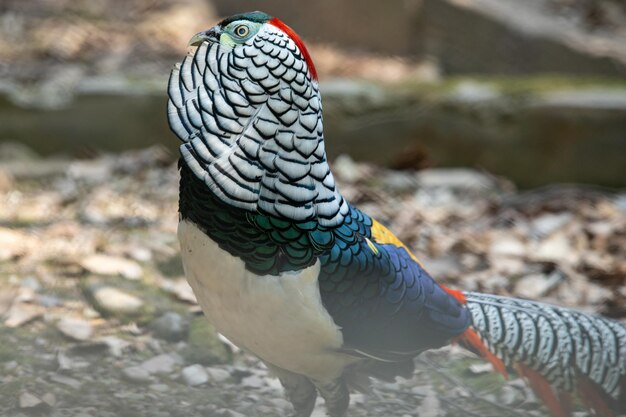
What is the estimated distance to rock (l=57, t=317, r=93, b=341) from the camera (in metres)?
2.88

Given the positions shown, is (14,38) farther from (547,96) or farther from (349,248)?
(349,248)

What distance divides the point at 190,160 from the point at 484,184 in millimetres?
3140

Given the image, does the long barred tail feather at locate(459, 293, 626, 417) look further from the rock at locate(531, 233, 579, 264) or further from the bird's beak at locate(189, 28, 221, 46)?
the rock at locate(531, 233, 579, 264)

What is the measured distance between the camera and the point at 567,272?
3.63m

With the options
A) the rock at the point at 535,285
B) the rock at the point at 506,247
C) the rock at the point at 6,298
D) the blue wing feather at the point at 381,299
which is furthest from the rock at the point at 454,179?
the blue wing feather at the point at 381,299

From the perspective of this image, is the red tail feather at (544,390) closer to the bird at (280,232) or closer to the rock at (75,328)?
the bird at (280,232)

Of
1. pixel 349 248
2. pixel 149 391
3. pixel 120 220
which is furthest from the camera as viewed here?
pixel 120 220

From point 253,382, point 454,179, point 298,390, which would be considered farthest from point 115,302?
point 454,179

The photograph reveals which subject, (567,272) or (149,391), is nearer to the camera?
(149,391)

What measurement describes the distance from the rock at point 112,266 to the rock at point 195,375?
0.63 meters

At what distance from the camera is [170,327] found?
2969 mm

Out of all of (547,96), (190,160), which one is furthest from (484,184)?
(190,160)

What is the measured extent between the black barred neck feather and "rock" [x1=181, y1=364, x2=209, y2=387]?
1.05 m

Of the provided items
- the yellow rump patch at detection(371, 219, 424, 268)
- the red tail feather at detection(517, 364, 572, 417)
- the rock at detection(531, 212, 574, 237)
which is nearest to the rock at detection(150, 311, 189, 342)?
the yellow rump patch at detection(371, 219, 424, 268)
